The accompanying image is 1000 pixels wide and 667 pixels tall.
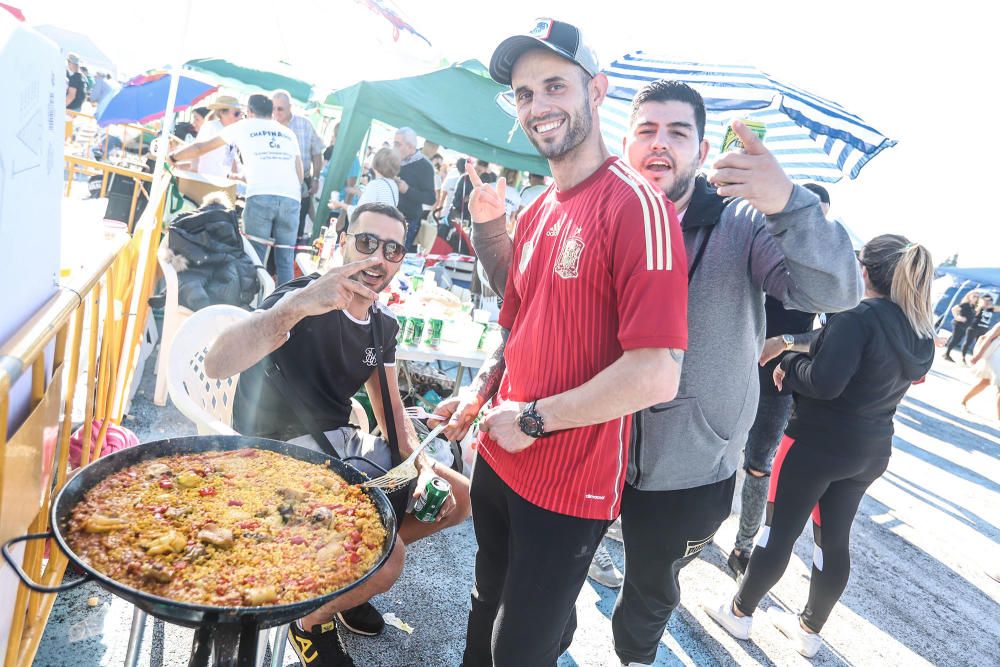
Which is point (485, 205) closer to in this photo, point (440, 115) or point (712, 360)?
point (712, 360)

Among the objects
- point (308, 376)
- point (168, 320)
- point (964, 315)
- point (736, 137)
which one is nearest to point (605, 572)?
point (308, 376)

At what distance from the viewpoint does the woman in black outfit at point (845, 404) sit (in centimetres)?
281

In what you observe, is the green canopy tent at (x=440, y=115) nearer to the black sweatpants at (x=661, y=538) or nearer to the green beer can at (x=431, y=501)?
the green beer can at (x=431, y=501)

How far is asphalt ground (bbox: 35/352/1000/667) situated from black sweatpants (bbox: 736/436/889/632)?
1.52ft

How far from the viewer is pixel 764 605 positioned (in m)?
3.75

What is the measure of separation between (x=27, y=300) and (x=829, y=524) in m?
3.59

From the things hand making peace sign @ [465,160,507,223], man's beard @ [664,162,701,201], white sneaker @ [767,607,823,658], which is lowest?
white sneaker @ [767,607,823,658]

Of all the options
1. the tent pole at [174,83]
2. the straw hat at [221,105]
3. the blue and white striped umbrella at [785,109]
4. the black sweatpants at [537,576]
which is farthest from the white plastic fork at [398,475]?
the straw hat at [221,105]

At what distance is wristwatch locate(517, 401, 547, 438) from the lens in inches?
69.5

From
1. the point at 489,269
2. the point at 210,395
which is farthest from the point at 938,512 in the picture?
the point at 210,395

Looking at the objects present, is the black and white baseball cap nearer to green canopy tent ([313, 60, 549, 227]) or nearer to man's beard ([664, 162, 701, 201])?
man's beard ([664, 162, 701, 201])

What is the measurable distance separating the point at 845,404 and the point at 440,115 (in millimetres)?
7598

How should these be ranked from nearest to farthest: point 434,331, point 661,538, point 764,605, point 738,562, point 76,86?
point 661,538 < point 764,605 < point 738,562 < point 434,331 < point 76,86

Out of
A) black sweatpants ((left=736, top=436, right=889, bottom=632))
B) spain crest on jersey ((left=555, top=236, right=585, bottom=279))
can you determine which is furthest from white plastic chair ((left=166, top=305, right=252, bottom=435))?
black sweatpants ((left=736, top=436, right=889, bottom=632))
